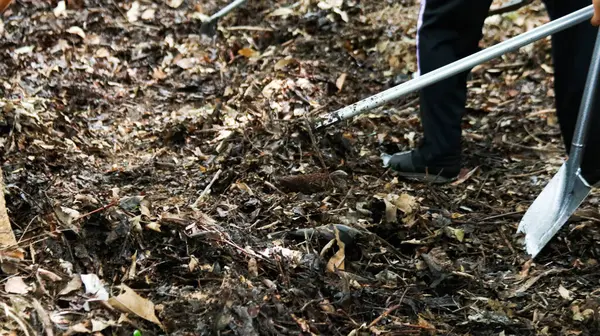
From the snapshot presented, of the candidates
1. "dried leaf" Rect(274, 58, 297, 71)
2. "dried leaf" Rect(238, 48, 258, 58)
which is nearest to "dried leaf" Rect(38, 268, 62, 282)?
"dried leaf" Rect(274, 58, 297, 71)

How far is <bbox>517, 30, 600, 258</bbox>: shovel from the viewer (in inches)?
106

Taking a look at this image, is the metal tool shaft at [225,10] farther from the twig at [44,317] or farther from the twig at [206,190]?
the twig at [44,317]

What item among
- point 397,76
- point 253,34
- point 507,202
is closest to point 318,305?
point 507,202

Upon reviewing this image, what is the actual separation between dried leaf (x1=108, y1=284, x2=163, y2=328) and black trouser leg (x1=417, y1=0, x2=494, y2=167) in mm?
1680

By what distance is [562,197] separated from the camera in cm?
278

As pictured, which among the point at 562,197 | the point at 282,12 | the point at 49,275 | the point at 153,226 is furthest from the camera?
the point at 282,12

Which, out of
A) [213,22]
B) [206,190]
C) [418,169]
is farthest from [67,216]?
[213,22]

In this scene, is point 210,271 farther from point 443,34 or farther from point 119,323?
point 443,34

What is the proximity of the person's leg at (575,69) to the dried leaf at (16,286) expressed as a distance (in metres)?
2.19

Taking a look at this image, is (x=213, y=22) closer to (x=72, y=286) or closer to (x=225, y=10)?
(x=225, y=10)

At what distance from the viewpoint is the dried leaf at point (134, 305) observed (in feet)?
6.78

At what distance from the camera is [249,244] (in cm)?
252

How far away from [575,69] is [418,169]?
876 mm

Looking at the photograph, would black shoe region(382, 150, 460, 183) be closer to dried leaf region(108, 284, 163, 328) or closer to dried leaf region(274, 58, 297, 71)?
dried leaf region(274, 58, 297, 71)
